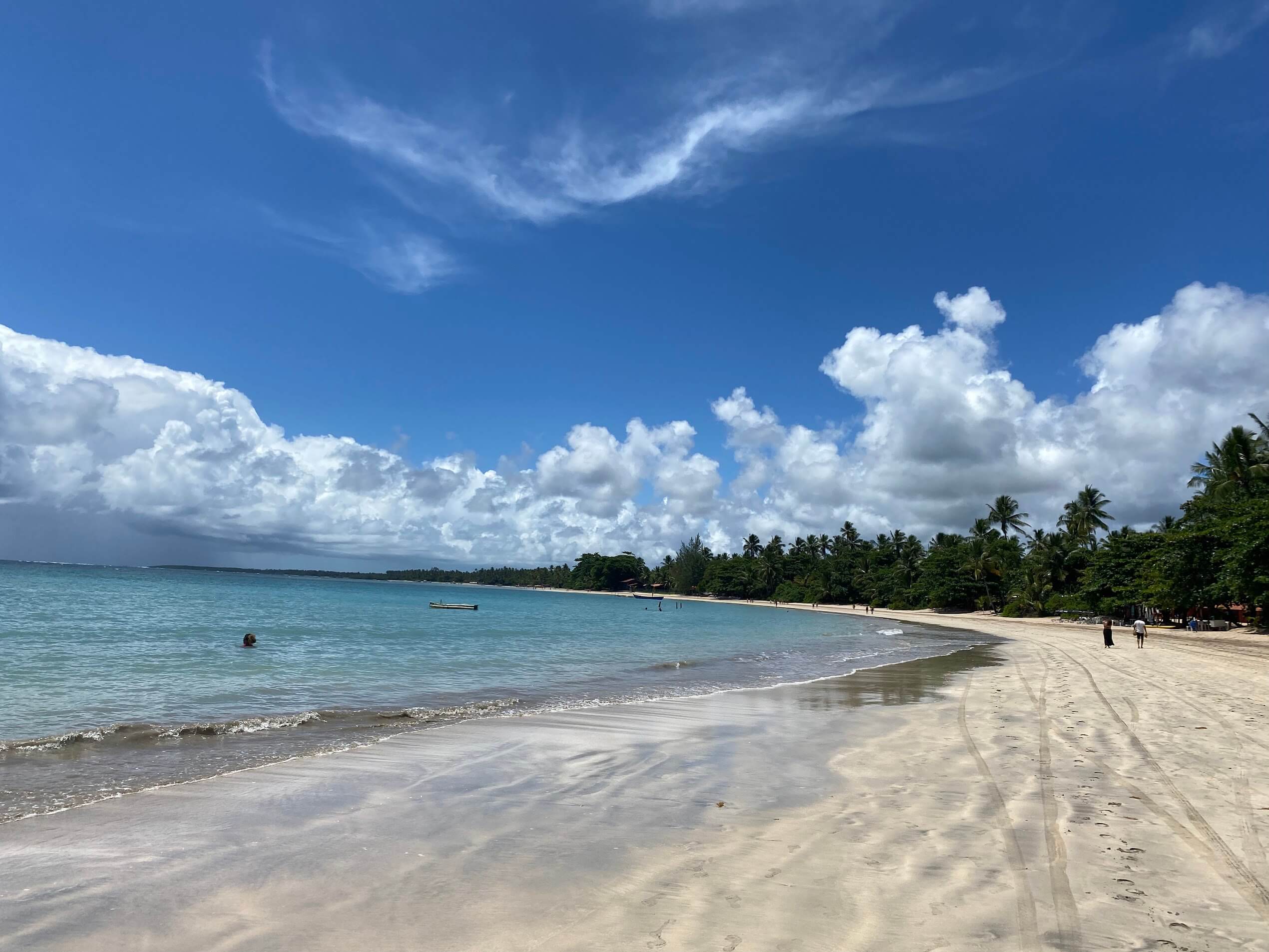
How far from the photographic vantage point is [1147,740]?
420 inches

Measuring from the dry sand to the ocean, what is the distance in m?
2.31

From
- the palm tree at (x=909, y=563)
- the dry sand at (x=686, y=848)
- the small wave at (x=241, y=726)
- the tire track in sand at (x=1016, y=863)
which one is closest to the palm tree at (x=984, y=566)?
the palm tree at (x=909, y=563)

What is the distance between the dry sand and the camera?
4.66m

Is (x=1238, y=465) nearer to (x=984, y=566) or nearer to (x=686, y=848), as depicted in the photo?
(x=984, y=566)

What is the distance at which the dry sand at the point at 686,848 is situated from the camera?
4.66 meters

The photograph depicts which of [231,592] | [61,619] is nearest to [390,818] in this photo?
[61,619]

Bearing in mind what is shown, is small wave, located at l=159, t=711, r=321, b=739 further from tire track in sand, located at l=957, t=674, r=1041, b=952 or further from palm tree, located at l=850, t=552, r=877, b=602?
palm tree, located at l=850, t=552, r=877, b=602

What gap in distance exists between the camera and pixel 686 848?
6.29 metres

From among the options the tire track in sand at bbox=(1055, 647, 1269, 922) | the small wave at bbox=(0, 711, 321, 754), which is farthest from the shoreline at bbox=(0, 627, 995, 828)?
the tire track in sand at bbox=(1055, 647, 1269, 922)

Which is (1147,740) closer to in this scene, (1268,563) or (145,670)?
(145,670)

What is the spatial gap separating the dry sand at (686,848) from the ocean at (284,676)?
2.31 m

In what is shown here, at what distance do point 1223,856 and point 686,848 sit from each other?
14.2ft

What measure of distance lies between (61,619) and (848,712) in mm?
41457

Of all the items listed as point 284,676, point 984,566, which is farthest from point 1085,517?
point 284,676
